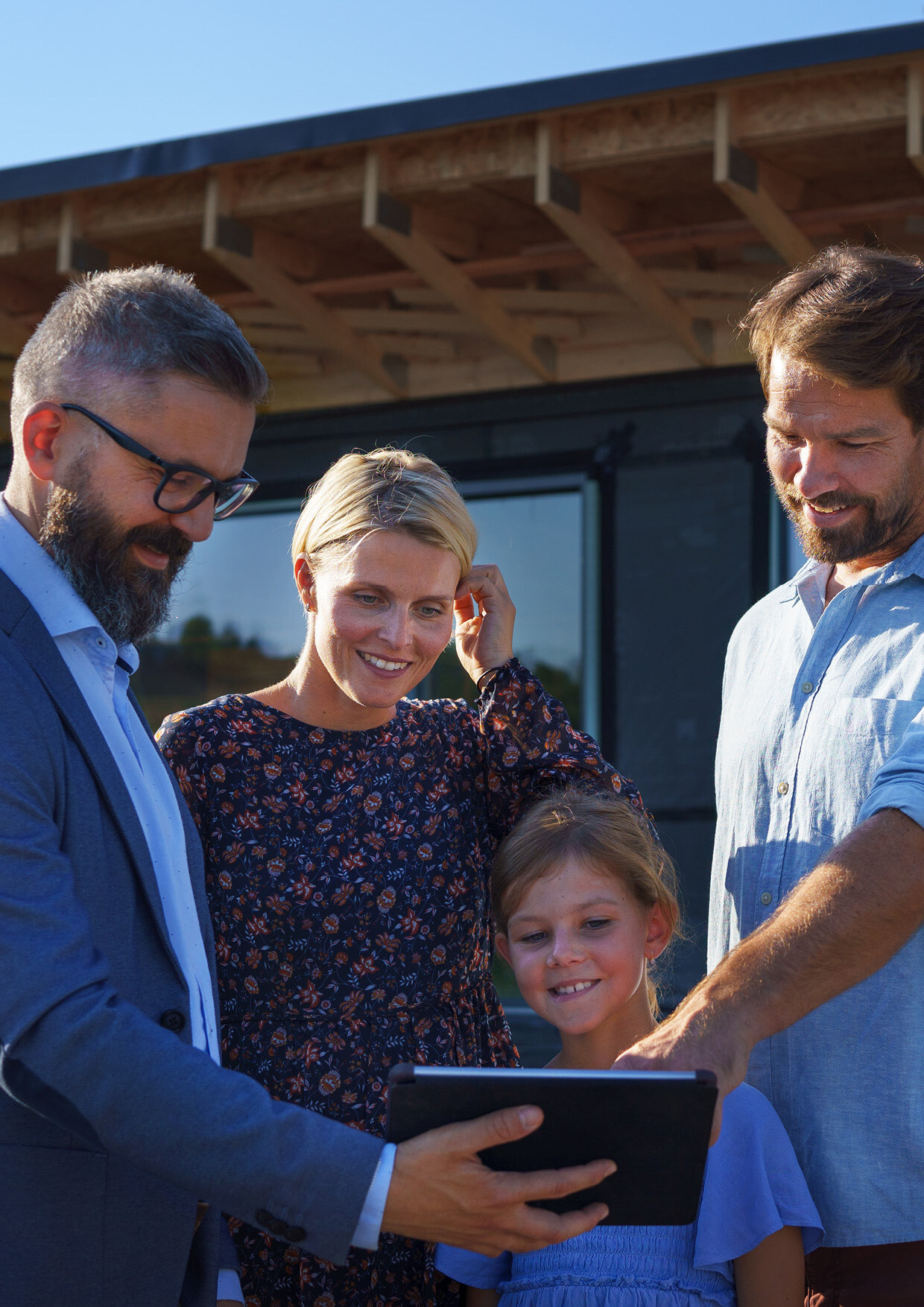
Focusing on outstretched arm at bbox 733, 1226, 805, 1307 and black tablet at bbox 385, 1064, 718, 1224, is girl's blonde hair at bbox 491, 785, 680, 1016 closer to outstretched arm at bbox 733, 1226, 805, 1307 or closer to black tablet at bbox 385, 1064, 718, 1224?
outstretched arm at bbox 733, 1226, 805, 1307

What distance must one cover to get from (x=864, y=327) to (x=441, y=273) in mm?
3050

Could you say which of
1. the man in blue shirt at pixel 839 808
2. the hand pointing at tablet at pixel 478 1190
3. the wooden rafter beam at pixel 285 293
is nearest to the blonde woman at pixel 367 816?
the man in blue shirt at pixel 839 808

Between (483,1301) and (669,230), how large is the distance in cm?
391

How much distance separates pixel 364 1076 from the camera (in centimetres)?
220

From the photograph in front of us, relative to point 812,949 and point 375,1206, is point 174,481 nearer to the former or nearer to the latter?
point 375,1206

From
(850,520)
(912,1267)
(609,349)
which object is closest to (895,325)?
(850,520)

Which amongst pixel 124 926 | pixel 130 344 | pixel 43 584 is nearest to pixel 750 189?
pixel 130 344

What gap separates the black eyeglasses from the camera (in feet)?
6.12

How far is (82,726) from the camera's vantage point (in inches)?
68.3

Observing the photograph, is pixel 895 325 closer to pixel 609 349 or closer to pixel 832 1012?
pixel 832 1012

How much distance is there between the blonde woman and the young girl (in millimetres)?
111

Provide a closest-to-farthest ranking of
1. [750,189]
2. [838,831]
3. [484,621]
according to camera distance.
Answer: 1. [838,831]
2. [484,621]
3. [750,189]

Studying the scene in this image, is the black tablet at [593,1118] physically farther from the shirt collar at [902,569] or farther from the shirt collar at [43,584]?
the shirt collar at [902,569]

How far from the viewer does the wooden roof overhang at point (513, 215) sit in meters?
4.17
